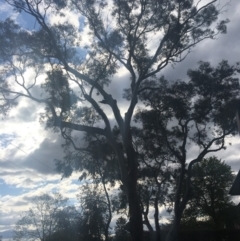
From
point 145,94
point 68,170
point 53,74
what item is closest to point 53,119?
point 53,74

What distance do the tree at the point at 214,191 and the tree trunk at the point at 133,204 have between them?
23.0 meters

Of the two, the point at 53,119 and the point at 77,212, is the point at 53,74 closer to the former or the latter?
the point at 53,119

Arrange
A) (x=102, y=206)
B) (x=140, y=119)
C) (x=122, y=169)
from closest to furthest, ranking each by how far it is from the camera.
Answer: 1. (x=122, y=169)
2. (x=140, y=119)
3. (x=102, y=206)

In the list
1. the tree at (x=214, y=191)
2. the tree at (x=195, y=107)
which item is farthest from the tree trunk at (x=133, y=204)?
the tree at (x=214, y=191)

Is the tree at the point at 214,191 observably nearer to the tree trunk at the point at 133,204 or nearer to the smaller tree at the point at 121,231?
the smaller tree at the point at 121,231

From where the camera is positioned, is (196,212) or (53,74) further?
(196,212)

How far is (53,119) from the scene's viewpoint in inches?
984

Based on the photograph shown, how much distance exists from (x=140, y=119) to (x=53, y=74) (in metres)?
7.18

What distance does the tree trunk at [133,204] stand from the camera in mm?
20875

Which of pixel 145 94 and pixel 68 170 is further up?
pixel 145 94

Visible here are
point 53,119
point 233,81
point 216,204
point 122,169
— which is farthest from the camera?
point 216,204

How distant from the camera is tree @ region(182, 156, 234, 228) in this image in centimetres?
4484

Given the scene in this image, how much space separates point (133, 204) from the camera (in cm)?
2152

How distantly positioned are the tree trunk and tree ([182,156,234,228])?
75.6ft
